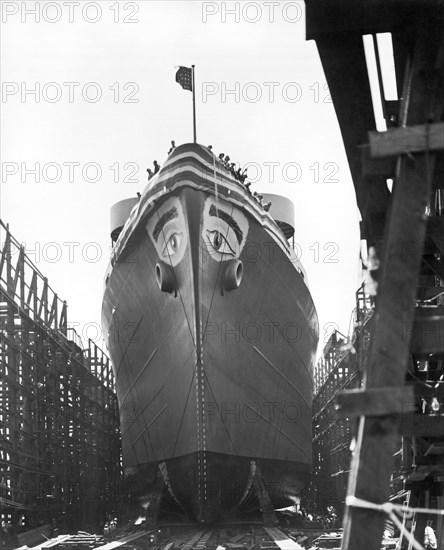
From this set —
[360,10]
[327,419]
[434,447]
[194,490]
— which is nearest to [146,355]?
[194,490]

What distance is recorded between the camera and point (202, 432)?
44.3 feet

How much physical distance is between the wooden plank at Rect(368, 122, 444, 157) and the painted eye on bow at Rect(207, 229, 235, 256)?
35.5 feet

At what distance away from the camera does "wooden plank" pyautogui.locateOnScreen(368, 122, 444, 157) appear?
10.9 feet

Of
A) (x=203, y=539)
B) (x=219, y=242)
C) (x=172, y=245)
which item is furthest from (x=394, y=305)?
(x=172, y=245)

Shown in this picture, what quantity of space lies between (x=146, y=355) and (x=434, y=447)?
11.3 m

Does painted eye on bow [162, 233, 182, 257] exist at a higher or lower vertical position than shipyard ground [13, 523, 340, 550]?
higher

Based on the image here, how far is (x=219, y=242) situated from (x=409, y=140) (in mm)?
11077

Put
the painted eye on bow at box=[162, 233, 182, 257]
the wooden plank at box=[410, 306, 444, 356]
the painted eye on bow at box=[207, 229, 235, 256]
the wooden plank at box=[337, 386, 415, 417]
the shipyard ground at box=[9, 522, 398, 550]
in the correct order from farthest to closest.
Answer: the painted eye on bow at box=[162, 233, 182, 257], the painted eye on bow at box=[207, 229, 235, 256], the shipyard ground at box=[9, 522, 398, 550], the wooden plank at box=[410, 306, 444, 356], the wooden plank at box=[337, 386, 415, 417]

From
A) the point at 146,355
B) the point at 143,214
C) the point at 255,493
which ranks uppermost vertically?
the point at 143,214

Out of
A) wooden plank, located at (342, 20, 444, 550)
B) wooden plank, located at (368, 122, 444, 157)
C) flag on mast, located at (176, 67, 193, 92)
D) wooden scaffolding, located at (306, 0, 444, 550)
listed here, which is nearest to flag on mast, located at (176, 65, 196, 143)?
flag on mast, located at (176, 67, 193, 92)

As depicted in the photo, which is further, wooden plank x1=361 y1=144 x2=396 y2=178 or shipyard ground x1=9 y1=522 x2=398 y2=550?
shipyard ground x1=9 y1=522 x2=398 y2=550

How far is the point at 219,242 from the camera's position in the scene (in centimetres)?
1438

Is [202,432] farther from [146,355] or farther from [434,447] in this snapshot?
[434,447]

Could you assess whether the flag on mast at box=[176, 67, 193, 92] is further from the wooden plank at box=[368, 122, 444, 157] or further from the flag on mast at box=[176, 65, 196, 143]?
the wooden plank at box=[368, 122, 444, 157]
